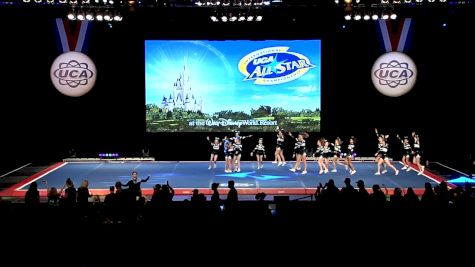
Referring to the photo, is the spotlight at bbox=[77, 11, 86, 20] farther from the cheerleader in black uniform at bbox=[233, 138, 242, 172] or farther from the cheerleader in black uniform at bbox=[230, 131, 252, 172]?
the cheerleader in black uniform at bbox=[233, 138, 242, 172]

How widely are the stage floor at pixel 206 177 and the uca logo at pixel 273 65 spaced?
3.49 metres

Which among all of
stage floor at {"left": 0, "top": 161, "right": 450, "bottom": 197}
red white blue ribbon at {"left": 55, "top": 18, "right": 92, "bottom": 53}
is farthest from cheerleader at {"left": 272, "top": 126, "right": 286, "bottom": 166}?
red white blue ribbon at {"left": 55, "top": 18, "right": 92, "bottom": 53}

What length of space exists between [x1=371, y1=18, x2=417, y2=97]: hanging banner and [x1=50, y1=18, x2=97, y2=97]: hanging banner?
11.2m

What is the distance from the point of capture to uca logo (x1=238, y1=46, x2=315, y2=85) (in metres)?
24.5

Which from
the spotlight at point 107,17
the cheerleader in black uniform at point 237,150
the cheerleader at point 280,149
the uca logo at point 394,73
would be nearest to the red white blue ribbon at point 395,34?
the uca logo at point 394,73

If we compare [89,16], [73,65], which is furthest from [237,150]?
[73,65]

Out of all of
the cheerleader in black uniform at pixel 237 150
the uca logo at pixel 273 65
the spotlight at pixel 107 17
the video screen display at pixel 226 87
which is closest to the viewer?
the spotlight at pixel 107 17

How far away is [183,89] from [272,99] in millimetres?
3653

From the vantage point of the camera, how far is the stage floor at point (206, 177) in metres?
18.0

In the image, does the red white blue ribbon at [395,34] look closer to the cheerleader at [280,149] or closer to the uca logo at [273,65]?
the uca logo at [273,65]

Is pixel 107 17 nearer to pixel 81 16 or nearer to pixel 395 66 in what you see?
pixel 81 16

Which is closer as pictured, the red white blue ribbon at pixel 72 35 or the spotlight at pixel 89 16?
the spotlight at pixel 89 16

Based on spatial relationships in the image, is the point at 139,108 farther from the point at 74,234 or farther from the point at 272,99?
the point at 74,234

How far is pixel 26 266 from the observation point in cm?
743
